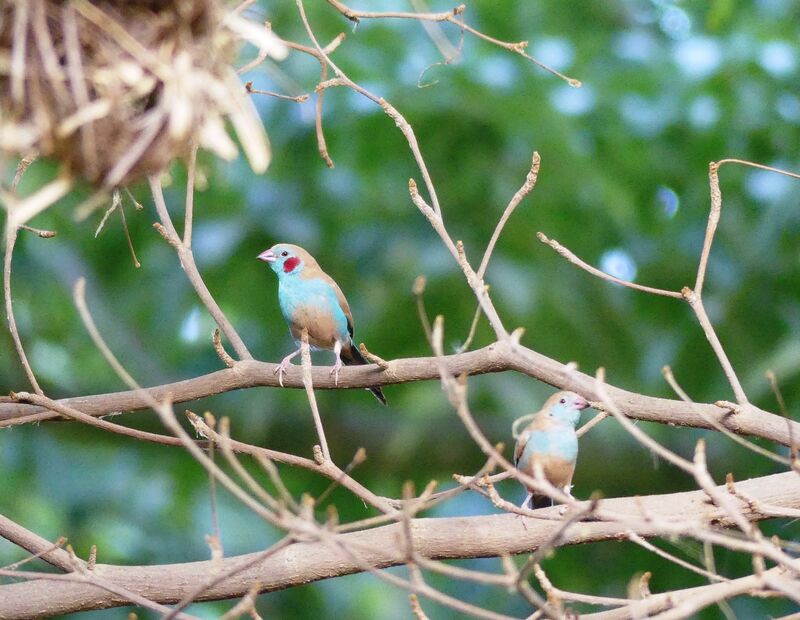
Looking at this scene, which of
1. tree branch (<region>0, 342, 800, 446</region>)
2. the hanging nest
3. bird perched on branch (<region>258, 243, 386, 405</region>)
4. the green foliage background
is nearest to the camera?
the hanging nest

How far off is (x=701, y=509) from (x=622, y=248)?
3.83 metres

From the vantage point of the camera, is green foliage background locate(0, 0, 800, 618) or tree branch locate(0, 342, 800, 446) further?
green foliage background locate(0, 0, 800, 618)

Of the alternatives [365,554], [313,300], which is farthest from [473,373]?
[313,300]

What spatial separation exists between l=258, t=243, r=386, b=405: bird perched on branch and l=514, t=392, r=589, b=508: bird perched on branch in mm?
905

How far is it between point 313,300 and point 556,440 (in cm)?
132

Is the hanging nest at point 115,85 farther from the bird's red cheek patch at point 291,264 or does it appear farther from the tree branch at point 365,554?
the bird's red cheek patch at point 291,264

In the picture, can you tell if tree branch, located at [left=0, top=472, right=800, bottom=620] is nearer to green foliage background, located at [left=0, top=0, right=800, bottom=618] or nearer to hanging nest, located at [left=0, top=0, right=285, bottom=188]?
hanging nest, located at [left=0, top=0, right=285, bottom=188]

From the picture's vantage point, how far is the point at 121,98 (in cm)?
252

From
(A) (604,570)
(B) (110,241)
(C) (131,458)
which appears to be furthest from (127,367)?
(A) (604,570)

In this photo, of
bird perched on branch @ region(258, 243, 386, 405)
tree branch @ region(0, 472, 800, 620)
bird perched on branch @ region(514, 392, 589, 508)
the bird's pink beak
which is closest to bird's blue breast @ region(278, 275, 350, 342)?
bird perched on branch @ region(258, 243, 386, 405)

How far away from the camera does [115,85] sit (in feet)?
8.10

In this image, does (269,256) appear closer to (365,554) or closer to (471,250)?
(471,250)

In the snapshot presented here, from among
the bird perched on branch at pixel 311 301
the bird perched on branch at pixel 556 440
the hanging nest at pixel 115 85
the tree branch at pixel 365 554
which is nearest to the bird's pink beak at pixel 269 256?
the bird perched on branch at pixel 311 301

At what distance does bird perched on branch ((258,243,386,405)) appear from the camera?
615 centimetres
